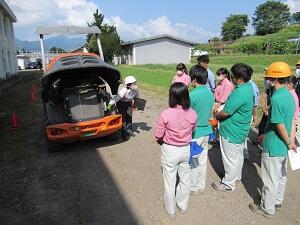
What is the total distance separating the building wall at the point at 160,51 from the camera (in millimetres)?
46750

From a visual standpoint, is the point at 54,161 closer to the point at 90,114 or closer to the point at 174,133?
the point at 90,114

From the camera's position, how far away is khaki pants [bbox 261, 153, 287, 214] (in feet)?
13.0

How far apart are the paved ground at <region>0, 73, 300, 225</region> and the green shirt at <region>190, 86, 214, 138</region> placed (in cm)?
105

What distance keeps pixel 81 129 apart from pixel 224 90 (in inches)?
121

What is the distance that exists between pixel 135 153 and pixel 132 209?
237 cm

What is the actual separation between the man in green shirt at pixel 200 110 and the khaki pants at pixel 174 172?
1.86 feet

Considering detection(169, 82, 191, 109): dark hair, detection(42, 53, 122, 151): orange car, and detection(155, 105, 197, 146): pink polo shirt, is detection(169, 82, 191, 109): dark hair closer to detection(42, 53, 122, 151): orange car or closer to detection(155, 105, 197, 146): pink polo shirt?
detection(155, 105, 197, 146): pink polo shirt

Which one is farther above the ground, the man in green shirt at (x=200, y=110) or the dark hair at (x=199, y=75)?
the dark hair at (x=199, y=75)

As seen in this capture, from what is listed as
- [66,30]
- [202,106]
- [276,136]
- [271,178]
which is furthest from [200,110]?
[66,30]

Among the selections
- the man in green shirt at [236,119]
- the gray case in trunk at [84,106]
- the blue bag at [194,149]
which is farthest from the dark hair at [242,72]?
the gray case in trunk at [84,106]

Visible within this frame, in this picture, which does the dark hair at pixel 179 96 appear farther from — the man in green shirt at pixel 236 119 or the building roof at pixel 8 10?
the building roof at pixel 8 10

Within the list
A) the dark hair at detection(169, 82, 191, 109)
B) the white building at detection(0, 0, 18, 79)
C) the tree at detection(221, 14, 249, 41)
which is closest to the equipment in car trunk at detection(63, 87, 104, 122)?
the dark hair at detection(169, 82, 191, 109)

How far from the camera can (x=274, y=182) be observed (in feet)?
13.1

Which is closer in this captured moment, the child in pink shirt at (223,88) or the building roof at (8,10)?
the child in pink shirt at (223,88)
